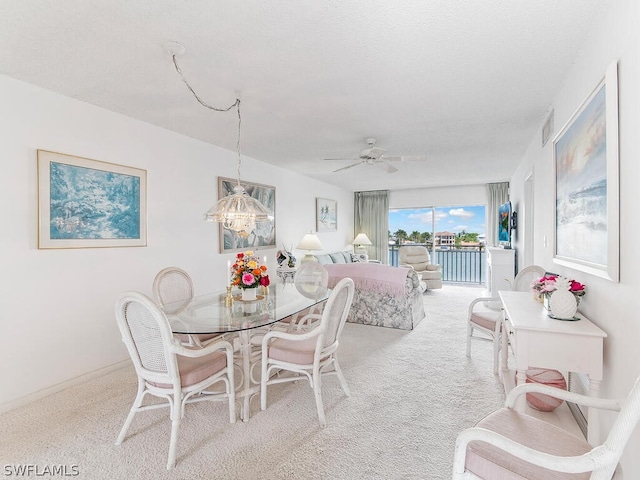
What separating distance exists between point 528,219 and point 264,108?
4.00m

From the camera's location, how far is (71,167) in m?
2.73

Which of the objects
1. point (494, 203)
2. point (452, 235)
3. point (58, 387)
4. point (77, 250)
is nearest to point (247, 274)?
point (77, 250)

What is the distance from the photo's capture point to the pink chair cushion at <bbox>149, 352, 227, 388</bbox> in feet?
6.22

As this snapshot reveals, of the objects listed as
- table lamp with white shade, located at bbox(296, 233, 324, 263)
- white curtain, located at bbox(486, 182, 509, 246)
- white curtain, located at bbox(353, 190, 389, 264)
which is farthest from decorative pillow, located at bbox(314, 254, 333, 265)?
white curtain, located at bbox(486, 182, 509, 246)

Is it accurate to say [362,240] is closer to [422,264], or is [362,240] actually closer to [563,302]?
[422,264]

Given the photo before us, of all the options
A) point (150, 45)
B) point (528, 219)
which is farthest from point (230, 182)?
point (528, 219)

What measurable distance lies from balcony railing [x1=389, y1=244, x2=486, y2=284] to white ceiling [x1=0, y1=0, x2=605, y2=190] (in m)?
4.88

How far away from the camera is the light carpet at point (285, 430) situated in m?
1.78

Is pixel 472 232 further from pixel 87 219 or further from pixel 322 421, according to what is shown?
pixel 87 219

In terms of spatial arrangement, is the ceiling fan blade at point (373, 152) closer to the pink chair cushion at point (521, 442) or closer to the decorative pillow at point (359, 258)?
the pink chair cushion at point (521, 442)

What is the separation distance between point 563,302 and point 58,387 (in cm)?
372

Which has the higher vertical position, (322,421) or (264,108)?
(264,108)

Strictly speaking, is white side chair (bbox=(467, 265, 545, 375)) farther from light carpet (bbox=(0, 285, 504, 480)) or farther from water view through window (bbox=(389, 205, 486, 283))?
water view through window (bbox=(389, 205, 486, 283))

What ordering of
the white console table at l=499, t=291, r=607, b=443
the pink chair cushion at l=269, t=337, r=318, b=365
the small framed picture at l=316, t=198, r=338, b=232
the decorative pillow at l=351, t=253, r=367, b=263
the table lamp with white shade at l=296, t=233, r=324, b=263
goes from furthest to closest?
the decorative pillow at l=351, t=253, r=367, b=263 < the small framed picture at l=316, t=198, r=338, b=232 < the table lamp with white shade at l=296, t=233, r=324, b=263 < the pink chair cushion at l=269, t=337, r=318, b=365 < the white console table at l=499, t=291, r=607, b=443
